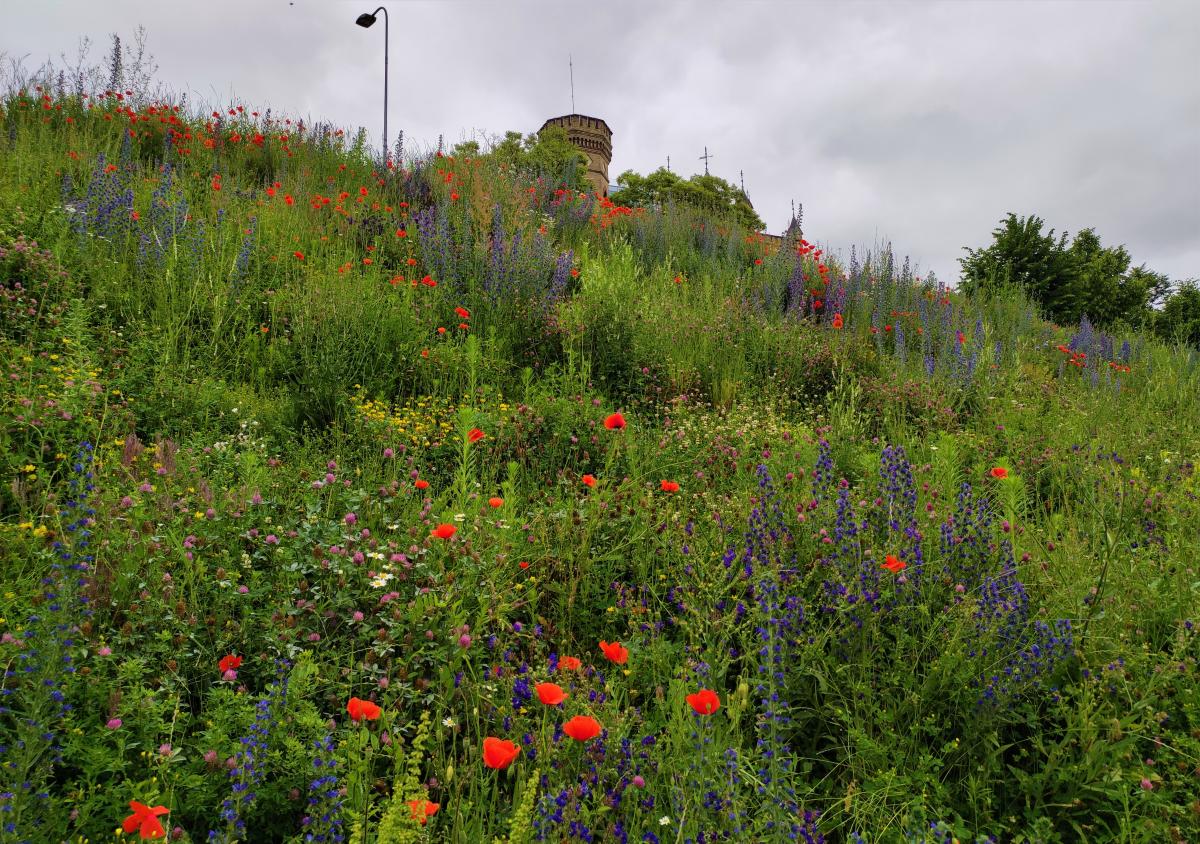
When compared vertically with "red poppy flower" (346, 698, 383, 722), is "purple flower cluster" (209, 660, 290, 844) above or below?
below

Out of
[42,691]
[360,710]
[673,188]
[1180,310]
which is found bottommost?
[360,710]

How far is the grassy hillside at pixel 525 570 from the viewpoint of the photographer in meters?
1.48

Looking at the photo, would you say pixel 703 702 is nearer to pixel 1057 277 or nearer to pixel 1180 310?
pixel 1057 277

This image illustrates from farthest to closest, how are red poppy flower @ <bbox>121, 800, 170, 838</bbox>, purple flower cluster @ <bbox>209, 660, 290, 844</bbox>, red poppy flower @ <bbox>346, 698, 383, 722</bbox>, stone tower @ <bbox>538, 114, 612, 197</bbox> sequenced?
stone tower @ <bbox>538, 114, 612, 197</bbox>
red poppy flower @ <bbox>346, 698, 383, 722</bbox>
purple flower cluster @ <bbox>209, 660, 290, 844</bbox>
red poppy flower @ <bbox>121, 800, 170, 838</bbox>

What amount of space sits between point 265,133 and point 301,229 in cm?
425

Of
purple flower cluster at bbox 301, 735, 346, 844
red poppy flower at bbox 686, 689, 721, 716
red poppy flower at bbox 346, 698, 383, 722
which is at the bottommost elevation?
purple flower cluster at bbox 301, 735, 346, 844

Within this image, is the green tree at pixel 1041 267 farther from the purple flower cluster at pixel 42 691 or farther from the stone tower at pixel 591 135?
the stone tower at pixel 591 135

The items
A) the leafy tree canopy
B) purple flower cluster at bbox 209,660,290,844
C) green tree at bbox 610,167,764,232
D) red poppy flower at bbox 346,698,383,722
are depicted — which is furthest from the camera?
green tree at bbox 610,167,764,232

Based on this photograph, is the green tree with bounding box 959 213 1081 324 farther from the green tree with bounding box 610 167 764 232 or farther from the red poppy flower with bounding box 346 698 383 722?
the green tree with bounding box 610 167 764 232

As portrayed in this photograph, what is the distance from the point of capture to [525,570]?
96.0 inches

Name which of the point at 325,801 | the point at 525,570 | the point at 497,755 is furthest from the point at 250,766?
the point at 525,570

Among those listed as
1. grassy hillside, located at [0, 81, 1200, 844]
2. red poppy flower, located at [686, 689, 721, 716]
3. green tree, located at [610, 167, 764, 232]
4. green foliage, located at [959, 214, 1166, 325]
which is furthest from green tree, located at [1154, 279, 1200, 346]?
green tree, located at [610, 167, 764, 232]

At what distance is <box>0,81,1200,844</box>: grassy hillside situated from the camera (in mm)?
1481

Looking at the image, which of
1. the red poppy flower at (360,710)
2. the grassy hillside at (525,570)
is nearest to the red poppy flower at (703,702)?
the grassy hillside at (525,570)
